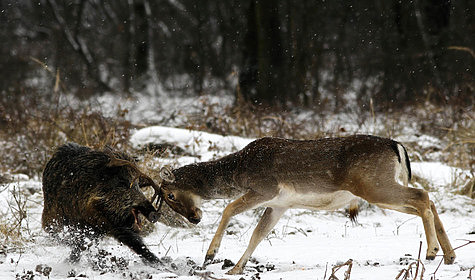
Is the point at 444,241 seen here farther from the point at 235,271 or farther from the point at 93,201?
the point at 93,201

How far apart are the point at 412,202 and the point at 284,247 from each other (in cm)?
177

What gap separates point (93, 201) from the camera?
5422 millimetres

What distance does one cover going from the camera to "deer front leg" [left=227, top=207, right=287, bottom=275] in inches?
215

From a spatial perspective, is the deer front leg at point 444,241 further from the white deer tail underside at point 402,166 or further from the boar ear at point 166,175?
the boar ear at point 166,175

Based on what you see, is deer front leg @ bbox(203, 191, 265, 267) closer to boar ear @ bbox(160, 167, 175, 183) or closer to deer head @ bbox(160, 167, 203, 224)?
deer head @ bbox(160, 167, 203, 224)

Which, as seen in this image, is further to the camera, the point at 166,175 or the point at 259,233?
the point at 166,175

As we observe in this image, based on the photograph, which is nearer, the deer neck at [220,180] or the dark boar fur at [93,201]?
the dark boar fur at [93,201]

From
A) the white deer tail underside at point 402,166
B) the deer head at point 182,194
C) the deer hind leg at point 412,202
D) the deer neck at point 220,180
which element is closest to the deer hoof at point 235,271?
the deer head at point 182,194

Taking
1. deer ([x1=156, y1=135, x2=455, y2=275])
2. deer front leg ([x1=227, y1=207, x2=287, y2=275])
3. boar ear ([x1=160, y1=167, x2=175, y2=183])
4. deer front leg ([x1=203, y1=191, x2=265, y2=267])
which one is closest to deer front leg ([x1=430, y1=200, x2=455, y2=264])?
deer ([x1=156, y1=135, x2=455, y2=275])

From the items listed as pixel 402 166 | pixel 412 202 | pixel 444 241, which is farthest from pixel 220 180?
pixel 444 241

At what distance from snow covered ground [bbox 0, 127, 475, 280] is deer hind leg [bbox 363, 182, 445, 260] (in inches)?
8.2

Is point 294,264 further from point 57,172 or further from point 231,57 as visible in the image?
point 231,57

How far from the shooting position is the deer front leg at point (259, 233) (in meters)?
5.45

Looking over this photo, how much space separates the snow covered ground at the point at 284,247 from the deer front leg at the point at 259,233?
101 mm
